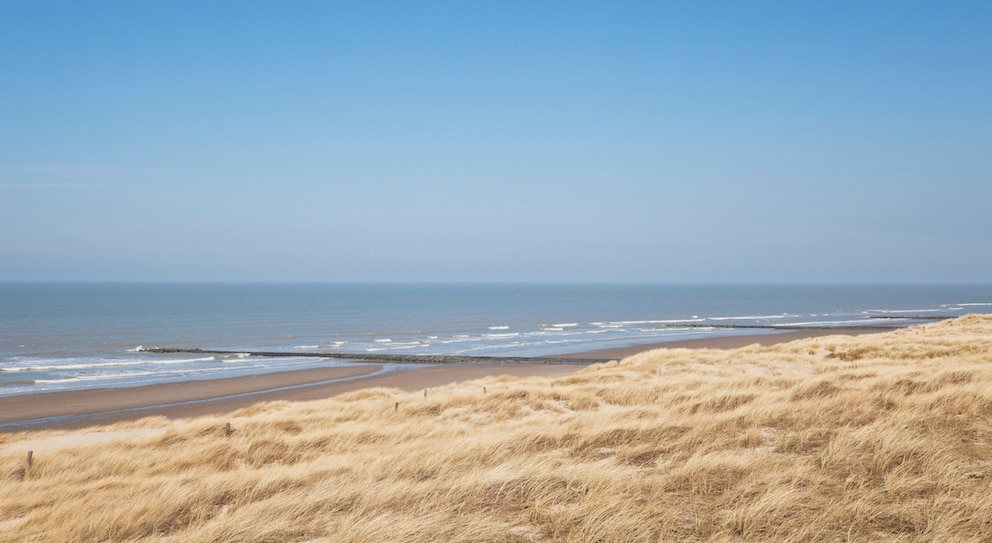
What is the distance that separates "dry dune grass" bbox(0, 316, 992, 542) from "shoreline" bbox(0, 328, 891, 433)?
16.6 metres

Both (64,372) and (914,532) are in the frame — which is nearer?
(914,532)

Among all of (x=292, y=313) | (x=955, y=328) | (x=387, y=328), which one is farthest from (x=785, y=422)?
(x=292, y=313)

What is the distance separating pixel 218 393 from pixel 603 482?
1234 inches

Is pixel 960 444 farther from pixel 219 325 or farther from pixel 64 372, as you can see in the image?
pixel 219 325

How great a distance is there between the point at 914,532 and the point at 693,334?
2679 inches

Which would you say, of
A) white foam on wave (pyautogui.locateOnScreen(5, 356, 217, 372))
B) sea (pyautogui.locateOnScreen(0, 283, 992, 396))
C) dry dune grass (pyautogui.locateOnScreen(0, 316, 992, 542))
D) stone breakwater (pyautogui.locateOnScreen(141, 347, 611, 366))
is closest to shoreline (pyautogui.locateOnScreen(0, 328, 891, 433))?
stone breakwater (pyautogui.locateOnScreen(141, 347, 611, 366))

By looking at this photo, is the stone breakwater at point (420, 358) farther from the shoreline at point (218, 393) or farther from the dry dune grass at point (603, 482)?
the dry dune grass at point (603, 482)

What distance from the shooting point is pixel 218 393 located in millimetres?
33812

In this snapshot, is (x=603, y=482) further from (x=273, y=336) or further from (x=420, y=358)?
(x=273, y=336)

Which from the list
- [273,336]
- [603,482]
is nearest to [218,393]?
[603,482]

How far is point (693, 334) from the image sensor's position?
70812mm

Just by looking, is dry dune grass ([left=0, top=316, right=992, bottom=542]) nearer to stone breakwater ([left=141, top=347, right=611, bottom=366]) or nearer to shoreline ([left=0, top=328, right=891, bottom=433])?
shoreline ([left=0, top=328, right=891, bottom=433])

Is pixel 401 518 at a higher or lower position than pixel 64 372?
higher

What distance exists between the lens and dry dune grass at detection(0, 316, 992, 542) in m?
5.44
